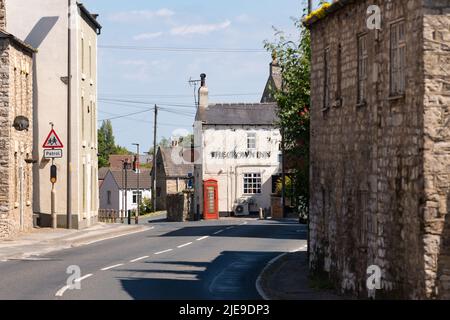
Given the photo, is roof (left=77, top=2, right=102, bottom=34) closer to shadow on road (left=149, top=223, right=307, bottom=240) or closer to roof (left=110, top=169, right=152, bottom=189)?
shadow on road (left=149, top=223, right=307, bottom=240)

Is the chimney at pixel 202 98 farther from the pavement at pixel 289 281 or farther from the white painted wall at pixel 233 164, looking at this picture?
the pavement at pixel 289 281

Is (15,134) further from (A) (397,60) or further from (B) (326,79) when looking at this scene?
(A) (397,60)

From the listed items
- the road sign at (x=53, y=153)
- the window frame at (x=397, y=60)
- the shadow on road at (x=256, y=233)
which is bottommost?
the shadow on road at (x=256, y=233)

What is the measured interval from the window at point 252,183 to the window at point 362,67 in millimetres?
56198

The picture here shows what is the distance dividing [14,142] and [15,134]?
381 mm

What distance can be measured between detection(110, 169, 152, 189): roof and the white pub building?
129 ft

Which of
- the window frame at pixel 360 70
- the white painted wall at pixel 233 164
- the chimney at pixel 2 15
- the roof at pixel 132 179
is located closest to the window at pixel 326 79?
the window frame at pixel 360 70

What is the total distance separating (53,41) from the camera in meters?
43.2

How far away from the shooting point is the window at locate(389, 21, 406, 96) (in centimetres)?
1671

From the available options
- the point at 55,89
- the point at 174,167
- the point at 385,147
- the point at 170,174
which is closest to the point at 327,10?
the point at 385,147

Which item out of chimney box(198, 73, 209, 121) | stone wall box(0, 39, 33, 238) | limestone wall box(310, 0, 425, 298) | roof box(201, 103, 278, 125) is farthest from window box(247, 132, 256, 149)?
limestone wall box(310, 0, 425, 298)

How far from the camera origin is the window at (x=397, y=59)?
54.8 feet

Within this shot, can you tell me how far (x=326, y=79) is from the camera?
918 inches
